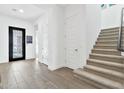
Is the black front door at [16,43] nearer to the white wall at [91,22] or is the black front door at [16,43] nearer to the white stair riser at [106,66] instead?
the white wall at [91,22]

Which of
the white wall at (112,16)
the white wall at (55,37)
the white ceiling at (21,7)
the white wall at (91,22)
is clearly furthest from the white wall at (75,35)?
the white wall at (112,16)

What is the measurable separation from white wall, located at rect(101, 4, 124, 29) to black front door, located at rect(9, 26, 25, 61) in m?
5.17

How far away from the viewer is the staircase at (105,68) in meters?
2.33

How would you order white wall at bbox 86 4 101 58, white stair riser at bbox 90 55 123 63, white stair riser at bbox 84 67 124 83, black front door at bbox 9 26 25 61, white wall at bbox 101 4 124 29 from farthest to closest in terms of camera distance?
1. black front door at bbox 9 26 25 61
2. white wall at bbox 101 4 124 29
3. white wall at bbox 86 4 101 58
4. white stair riser at bbox 90 55 123 63
5. white stair riser at bbox 84 67 124 83

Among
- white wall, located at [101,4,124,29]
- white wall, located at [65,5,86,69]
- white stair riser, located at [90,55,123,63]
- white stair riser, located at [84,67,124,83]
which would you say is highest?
white wall, located at [101,4,124,29]

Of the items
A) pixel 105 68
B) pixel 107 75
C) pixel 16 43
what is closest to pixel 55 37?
pixel 105 68

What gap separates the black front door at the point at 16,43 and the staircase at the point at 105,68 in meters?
4.47

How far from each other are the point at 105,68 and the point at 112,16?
3.86 meters

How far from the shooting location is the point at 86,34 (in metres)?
3.47

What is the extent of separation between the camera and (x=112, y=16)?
548 centimetres

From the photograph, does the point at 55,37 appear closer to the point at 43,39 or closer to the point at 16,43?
the point at 43,39

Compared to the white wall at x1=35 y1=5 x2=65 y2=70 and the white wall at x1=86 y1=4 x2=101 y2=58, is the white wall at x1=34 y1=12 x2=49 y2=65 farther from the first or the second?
the white wall at x1=86 y1=4 x2=101 y2=58

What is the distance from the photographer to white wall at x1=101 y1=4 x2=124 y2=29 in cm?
518

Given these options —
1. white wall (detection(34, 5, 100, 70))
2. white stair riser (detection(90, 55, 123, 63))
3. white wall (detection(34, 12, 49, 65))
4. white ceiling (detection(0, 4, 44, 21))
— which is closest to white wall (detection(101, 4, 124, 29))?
white wall (detection(34, 5, 100, 70))
